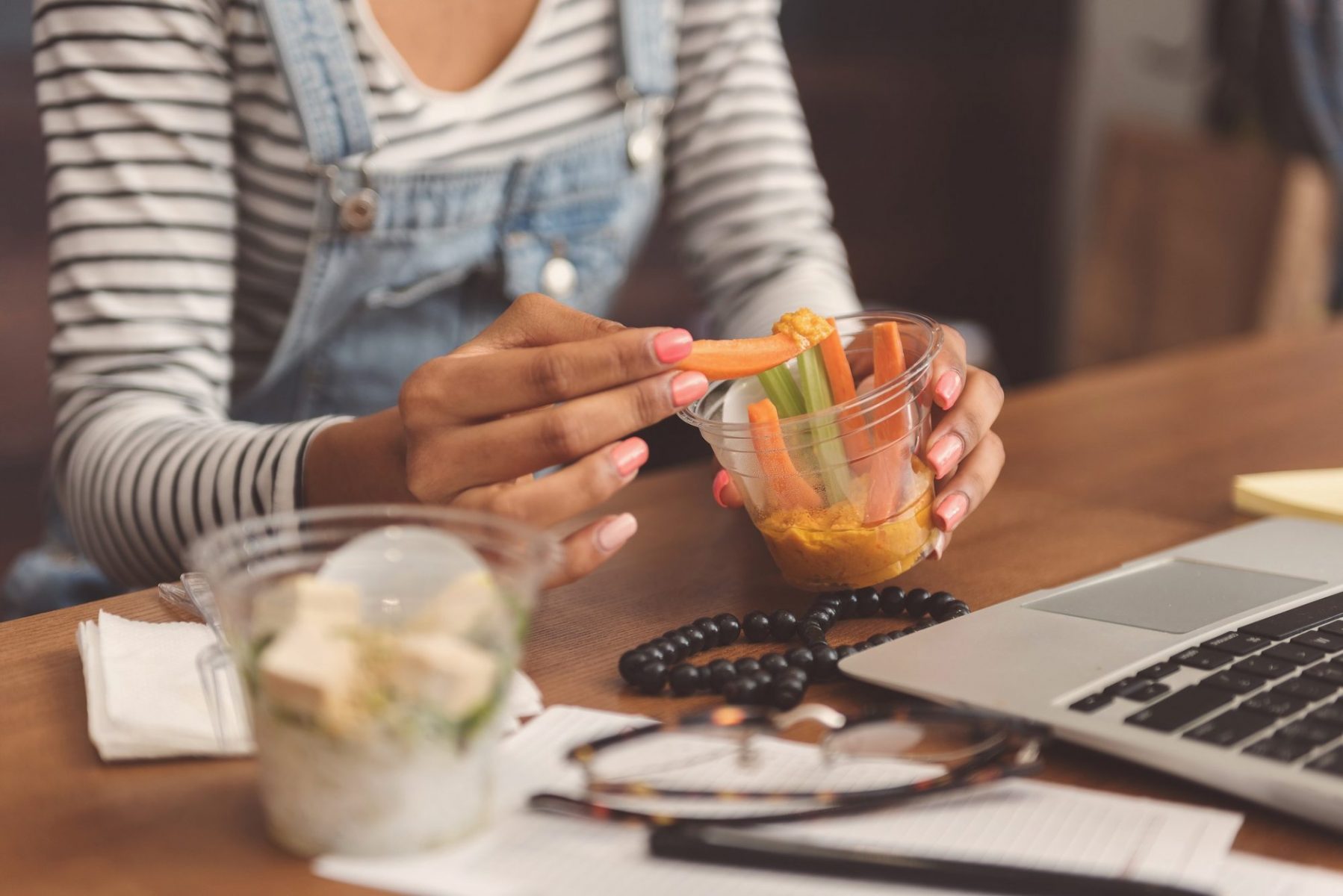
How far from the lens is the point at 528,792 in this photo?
1.62ft

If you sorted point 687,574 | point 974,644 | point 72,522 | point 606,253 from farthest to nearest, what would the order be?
1. point 606,253
2. point 72,522
3. point 687,574
4. point 974,644

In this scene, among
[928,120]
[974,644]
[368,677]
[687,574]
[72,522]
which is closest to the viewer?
[368,677]

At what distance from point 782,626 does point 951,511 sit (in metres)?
0.12

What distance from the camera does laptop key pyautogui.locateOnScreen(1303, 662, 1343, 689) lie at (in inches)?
21.0

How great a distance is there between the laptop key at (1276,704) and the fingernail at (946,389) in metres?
0.26

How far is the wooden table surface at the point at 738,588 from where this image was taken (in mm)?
480

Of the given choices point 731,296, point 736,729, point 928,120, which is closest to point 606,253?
point 731,296

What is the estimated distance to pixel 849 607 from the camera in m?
0.70

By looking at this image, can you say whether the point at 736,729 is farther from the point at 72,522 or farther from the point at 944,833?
the point at 72,522

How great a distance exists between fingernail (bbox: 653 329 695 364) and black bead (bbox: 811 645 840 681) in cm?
16

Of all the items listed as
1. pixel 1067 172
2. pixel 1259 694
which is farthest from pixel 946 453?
pixel 1067 172

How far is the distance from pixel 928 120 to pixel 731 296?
1.93m

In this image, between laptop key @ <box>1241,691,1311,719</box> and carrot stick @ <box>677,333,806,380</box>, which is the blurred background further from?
laptop key @ <box>1241,691,1311,719</box>

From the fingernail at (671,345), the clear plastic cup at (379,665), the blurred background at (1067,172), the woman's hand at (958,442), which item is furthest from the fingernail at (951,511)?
the blurred background at (1067,172)
